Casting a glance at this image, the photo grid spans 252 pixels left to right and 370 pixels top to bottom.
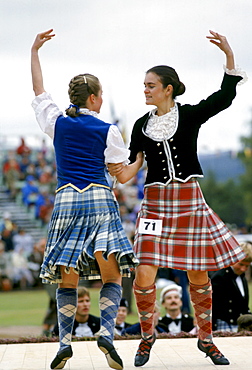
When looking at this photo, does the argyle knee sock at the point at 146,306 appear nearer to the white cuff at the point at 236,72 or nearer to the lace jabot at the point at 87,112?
the lace jabot at the point at 87,112

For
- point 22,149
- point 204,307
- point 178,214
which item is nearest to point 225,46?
point 178,214

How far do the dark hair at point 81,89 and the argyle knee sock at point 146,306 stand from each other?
3.22ft

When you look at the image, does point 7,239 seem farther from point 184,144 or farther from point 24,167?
point 184,144

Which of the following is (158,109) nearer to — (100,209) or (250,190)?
(100,209)

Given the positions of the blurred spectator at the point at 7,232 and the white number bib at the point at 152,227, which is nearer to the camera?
the white number bib at the point at 152,227

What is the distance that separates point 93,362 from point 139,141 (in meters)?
1.22

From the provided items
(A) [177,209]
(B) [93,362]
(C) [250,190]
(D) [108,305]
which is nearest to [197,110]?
(A) [177,209]

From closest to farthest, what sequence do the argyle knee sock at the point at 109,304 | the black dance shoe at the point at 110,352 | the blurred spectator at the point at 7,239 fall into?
the black dance shoe at the point at 110,352, the argyle knee sock at the point at 109,304, the blurred spectator at the point at 7,239

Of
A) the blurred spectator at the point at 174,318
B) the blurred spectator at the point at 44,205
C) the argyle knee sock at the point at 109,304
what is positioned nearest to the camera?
the argyle knee sock at the point at 109,304

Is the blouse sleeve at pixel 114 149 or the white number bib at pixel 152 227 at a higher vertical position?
the blouse sleeve at pixel 114 149

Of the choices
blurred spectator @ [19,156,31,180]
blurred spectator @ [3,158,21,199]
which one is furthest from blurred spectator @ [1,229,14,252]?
blurred spectator @ [19,156,31,180]

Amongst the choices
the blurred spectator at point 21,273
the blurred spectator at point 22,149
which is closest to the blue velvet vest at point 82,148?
the blurred spectator at point 21,273

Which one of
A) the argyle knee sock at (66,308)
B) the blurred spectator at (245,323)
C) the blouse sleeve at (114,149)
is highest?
the blouse sleeve at (114,149)

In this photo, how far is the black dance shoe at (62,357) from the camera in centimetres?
361
